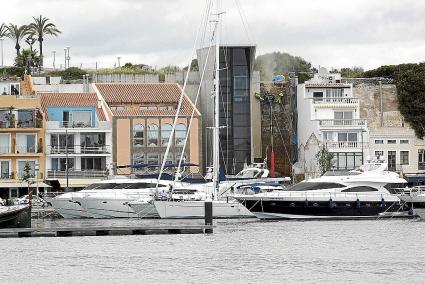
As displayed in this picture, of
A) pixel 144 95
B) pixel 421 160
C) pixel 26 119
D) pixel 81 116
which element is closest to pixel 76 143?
pixel 81 116

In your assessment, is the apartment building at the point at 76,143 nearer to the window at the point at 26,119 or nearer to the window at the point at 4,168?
the window at the point at 26,119

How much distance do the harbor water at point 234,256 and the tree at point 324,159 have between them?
30.5 meters

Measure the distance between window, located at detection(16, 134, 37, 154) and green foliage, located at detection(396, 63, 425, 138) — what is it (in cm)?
3621

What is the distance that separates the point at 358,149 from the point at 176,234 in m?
47.1

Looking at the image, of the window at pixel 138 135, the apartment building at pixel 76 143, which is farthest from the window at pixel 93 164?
the window at pixel 138 135

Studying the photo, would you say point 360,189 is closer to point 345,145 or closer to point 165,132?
point 345,145

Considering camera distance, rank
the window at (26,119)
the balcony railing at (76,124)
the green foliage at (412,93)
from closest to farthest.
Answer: the window at (26,119) < the balcony railing at (76,124) < the green foliage at (412,93)

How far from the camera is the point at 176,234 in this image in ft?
264

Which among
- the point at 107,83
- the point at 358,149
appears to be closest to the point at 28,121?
the point at 107,83

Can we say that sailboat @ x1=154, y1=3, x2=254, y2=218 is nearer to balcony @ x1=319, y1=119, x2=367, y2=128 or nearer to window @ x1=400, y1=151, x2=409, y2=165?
balcony @ x1=319, y1=119, x2=367, y2=128

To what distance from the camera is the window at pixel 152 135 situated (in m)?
122

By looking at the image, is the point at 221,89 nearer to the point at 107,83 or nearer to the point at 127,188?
the point at 107,83

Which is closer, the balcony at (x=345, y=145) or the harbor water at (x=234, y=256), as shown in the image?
the harbor water at (x=234, y=256)

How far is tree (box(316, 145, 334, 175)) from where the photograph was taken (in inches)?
4717
